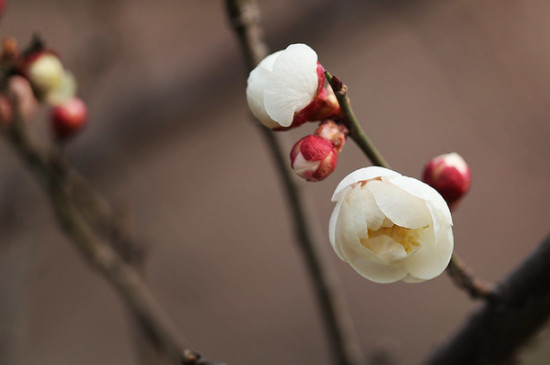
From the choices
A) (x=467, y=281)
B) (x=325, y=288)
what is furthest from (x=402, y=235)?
(x=325, y=288)

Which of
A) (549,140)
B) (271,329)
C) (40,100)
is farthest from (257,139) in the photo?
(40,100)

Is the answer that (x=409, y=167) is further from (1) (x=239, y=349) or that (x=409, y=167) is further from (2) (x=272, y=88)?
(2) (x=272, y=88)

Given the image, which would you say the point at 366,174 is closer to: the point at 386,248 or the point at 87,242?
the point at 386,248

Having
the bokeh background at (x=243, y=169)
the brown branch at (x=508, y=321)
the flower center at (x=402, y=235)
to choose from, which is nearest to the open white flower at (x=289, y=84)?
the flower center at (x=402, y=235)

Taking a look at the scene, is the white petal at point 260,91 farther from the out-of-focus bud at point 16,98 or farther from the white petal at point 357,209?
the out-of-focus bud at point 16,98

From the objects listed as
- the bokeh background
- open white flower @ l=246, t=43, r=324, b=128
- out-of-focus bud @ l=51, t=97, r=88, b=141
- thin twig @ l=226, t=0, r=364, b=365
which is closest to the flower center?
open white flower @ l=246, t=43, r=324, b=128

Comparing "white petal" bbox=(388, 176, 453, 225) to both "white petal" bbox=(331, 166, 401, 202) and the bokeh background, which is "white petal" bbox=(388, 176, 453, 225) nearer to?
"white petal" bbox=(331, 166, 401, 202)
